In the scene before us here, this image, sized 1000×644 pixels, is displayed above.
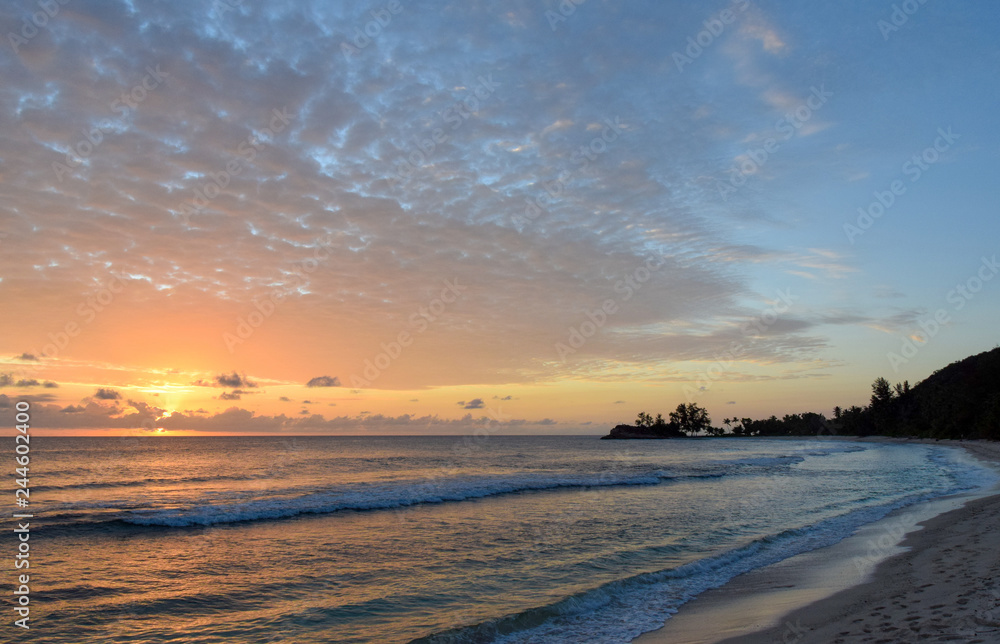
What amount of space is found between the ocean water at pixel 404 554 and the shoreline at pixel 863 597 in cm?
93

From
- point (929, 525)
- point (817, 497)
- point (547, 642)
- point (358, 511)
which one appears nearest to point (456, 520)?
point (358, 511)

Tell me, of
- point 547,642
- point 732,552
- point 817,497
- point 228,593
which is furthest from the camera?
point 817,497

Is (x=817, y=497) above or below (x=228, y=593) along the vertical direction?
below

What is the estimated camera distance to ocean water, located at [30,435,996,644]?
1084 cm

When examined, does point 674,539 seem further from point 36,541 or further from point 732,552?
point 36,541

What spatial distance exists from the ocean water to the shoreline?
3.06 feet

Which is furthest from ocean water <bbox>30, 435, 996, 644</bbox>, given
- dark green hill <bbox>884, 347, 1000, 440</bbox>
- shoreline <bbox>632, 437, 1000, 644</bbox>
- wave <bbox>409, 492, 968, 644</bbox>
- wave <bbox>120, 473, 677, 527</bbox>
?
dark green hill <bbox>884, 347, 1000, 440</bbox>

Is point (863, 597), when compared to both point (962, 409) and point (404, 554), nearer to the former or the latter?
point (404, 554)

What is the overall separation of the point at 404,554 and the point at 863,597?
11.8 metres

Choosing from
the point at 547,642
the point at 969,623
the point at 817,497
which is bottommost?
the point at 817,497

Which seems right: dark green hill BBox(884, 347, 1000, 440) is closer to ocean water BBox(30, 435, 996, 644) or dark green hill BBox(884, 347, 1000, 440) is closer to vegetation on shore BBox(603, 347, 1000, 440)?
vegetation on shore BBox(603, 347, 1000, 440)

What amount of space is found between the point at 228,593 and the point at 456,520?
1095cm

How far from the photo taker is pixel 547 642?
9.86 metres

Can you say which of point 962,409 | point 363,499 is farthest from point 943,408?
point 363,499
